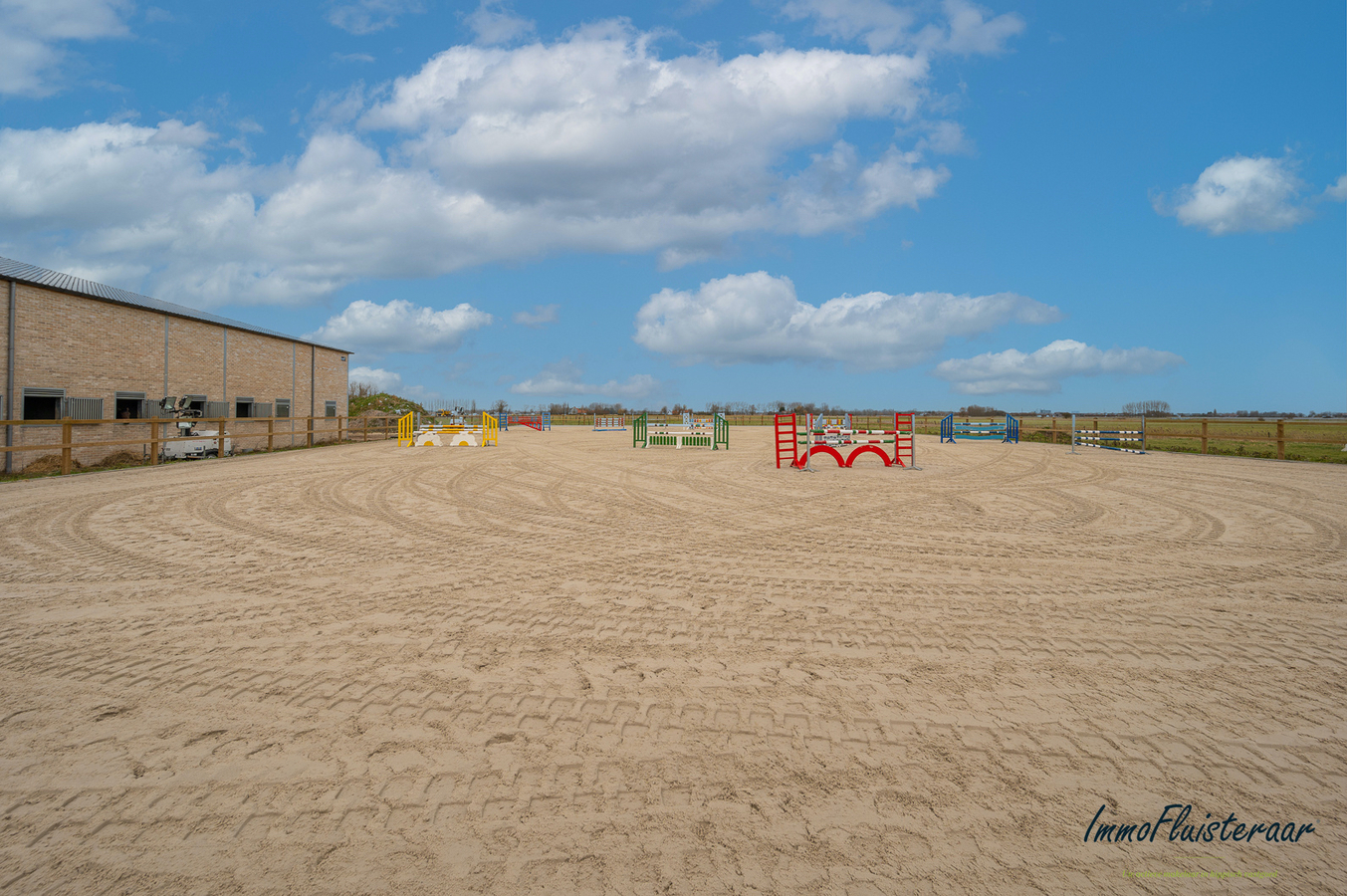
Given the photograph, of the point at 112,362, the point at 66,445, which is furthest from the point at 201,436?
the point at 66,445

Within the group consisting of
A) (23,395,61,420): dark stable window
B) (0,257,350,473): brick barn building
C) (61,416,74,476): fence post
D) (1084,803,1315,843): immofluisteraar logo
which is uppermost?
(0,257,350,473): brick barn building

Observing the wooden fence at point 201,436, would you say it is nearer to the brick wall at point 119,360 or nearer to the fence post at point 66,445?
the fence post at point 66,445

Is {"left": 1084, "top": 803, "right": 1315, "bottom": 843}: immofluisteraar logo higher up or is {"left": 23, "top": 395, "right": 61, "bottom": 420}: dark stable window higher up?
{"left": 23, "top": 395, "right": 61, "bottom": 420}: dark stable window

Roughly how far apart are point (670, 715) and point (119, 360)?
986 inches

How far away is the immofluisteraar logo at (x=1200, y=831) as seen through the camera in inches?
97.5

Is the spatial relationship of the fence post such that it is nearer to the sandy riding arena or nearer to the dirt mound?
the dirt mound

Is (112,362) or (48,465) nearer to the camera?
(48,465)

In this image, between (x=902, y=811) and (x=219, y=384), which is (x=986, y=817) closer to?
(x=902, y=811)

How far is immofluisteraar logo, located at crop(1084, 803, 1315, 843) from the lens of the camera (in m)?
2.48

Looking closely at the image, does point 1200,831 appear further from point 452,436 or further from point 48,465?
point 452,436

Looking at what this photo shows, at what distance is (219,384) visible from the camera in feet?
81.3

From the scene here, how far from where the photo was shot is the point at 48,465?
16797mm

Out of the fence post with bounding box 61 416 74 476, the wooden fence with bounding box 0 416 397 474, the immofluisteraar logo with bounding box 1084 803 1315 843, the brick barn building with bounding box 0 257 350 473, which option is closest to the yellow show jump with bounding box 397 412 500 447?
the wooden fence with bounding box 0 416 397 474

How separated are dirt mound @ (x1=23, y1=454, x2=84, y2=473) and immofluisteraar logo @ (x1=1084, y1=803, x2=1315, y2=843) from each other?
Answer: 74.6ft
